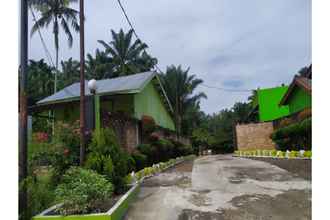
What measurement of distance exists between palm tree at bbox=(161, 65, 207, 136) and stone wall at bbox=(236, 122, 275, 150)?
250 inches

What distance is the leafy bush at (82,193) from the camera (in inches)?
121

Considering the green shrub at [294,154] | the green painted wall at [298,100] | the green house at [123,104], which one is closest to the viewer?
the green house at [123,104]

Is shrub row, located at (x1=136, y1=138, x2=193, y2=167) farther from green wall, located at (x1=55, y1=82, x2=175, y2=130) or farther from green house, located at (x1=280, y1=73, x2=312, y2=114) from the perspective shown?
green house, located at (x1=280, y1=73, x2=312, y2=114)

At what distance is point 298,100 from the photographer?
12.6 metres

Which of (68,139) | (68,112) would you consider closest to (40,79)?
(68,112)

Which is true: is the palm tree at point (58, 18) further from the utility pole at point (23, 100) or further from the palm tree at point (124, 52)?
the utility pole at point (23, 100)

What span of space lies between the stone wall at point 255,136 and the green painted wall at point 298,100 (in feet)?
9.32

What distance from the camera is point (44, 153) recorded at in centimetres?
489

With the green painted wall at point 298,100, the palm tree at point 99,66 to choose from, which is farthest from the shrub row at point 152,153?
the palm tree at point 99,66

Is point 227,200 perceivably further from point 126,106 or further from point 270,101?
point 270,101

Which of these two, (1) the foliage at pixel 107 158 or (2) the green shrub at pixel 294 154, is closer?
(1) the foliage at pixel 107 158

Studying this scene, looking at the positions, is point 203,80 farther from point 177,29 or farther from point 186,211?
point 186,211

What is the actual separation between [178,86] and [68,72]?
16842mm

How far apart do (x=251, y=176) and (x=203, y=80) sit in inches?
674
